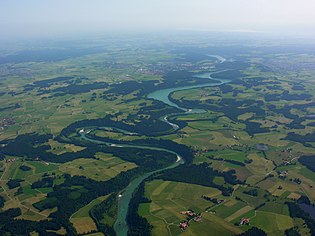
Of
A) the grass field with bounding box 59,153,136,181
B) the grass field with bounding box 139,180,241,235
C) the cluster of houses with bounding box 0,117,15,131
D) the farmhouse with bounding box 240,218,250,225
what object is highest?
the farmhouse with bounding box 240,218,250,225

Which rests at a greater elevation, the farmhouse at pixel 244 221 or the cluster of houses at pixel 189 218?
the farmhouse at pixel 244 221

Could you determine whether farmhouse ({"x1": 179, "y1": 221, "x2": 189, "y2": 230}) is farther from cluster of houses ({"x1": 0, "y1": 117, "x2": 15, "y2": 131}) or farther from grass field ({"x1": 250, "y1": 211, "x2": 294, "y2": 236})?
cluster of houses ({"x1": 0, "y1": 117, "x2": 15, "y2": 131})

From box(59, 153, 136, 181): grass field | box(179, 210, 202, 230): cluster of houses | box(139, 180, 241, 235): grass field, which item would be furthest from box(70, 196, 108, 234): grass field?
box(179, 210, 202, 230): cluster of houses

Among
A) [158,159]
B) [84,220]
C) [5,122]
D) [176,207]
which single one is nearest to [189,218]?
[176,207]

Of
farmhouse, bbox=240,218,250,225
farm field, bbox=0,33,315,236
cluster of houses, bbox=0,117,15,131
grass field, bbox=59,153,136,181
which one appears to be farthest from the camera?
cluster of houses, bbox=0,117,15,131

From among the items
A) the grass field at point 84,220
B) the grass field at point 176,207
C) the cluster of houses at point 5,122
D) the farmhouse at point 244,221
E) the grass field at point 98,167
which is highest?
the farmhouse at point 244,221

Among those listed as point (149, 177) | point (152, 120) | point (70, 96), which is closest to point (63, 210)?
point (149, 177)

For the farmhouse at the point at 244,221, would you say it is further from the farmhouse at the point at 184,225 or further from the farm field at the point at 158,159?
the farmhouse at the point at 184,225

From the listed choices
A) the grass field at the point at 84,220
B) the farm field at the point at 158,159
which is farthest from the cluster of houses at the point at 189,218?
the grass field at the point at 84,220

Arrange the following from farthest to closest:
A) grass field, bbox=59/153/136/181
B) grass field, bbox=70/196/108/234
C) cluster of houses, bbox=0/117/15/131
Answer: cluster of houses, bbox=0/117/15/131
grass field, bbox=59/153/136/181
grass field, bbox=70/196/108/234

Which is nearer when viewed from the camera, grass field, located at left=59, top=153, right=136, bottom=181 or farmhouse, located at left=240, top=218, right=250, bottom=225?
Answer: farmhouse, located at left=240, top=218, right=250, bottom=225

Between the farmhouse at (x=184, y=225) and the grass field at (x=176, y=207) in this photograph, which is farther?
the farmhouse at (x=184, y=225)
